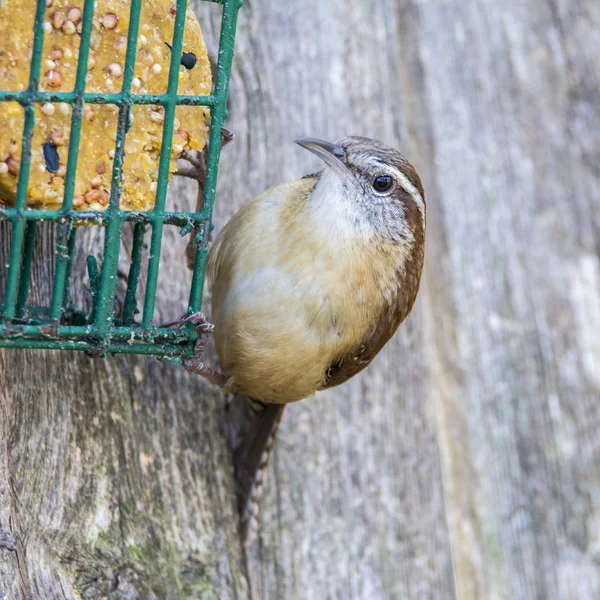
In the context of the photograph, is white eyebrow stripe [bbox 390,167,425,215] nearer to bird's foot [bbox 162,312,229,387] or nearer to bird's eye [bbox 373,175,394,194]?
bird's eye [bbox 373,175,394,194]

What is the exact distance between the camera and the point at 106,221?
2.88 m

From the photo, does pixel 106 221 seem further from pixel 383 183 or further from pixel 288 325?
pixel 383 183

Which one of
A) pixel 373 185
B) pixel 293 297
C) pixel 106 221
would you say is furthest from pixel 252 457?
pixel 106 221

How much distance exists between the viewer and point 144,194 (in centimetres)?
308

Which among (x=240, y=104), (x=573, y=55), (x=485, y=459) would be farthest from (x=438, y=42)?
(x=485, y=459)

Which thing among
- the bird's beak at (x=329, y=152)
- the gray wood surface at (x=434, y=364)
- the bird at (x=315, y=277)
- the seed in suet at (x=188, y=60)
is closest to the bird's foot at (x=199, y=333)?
the bird at (x=315, y=277)

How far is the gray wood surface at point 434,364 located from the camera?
3.91 metres

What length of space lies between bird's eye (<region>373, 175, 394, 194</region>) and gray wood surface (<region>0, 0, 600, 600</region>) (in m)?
0.58

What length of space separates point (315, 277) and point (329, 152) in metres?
0.50

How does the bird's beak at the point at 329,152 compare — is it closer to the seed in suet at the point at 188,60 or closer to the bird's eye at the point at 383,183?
the bird's eye at the point at 383,183

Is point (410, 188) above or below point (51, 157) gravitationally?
above

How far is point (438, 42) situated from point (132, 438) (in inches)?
93.7

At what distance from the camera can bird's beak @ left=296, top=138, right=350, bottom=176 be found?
3.79 metres

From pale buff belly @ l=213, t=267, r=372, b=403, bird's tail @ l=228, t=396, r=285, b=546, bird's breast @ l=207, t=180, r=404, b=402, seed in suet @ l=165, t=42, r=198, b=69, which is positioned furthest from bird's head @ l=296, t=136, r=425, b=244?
bird's tail @ l=228, t=396, r=285, b=546
